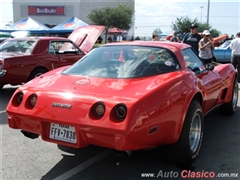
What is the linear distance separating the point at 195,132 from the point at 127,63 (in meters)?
1.14

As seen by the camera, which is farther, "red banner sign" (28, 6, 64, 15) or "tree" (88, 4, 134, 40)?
"red banner sign" (28, 6, 64, 15)

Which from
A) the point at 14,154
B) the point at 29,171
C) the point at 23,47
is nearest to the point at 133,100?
the point at 29,171

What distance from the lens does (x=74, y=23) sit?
1995cm

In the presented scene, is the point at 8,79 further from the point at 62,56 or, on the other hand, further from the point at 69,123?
the point at 69,123

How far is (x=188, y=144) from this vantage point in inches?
118

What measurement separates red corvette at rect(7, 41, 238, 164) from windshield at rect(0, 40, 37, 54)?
3922 mm

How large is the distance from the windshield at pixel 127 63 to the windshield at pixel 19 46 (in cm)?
388

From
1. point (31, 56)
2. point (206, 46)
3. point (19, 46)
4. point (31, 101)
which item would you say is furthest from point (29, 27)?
point (31, 101)

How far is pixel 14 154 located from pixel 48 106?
112 centimetres

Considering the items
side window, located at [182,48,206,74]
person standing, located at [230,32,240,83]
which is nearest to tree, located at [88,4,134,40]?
person standing, located at [230,32,240,83]

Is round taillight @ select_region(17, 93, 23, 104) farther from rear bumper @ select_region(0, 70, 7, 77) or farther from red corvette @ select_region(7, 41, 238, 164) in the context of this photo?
rear bumper @ select_region(0, 70, 7, 77)

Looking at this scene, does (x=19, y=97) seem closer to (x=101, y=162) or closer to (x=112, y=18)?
(x=101, y=162)

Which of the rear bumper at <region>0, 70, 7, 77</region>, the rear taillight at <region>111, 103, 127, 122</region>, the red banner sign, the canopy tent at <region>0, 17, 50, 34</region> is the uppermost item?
the red banner sign

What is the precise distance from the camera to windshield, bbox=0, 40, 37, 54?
721 centimetres
